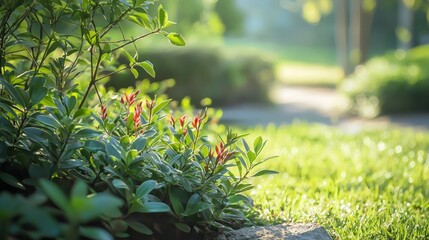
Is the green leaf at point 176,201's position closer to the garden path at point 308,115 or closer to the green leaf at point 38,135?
the green leaf at point 38,135

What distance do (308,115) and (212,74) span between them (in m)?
2.67

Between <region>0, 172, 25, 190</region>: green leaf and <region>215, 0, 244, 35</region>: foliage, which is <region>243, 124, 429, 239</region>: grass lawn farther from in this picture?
<region>215, 0, 244, 35</region>: foliage

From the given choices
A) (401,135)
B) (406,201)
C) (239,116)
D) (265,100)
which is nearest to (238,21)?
(265,100)

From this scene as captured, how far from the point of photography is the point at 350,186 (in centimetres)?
411

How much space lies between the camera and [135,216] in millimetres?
2350

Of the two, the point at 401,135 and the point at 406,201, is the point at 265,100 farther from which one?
the point at 406,201

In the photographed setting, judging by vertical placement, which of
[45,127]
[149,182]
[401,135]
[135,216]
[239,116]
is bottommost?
[239,116]

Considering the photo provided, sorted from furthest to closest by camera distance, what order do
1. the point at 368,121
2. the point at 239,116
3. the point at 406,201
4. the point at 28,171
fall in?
the point at 239,116
the point at 368,121
the point at 406,201
the point at 28,171

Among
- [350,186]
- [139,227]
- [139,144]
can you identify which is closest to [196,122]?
[139,144]

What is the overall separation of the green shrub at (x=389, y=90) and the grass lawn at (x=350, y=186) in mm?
6865

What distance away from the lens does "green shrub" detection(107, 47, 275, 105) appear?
14.6m

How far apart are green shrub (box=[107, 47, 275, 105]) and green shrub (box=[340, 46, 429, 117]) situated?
9.80ft

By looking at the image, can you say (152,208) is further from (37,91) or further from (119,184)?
(37,91)

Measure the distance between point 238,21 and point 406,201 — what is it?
2404 cm
